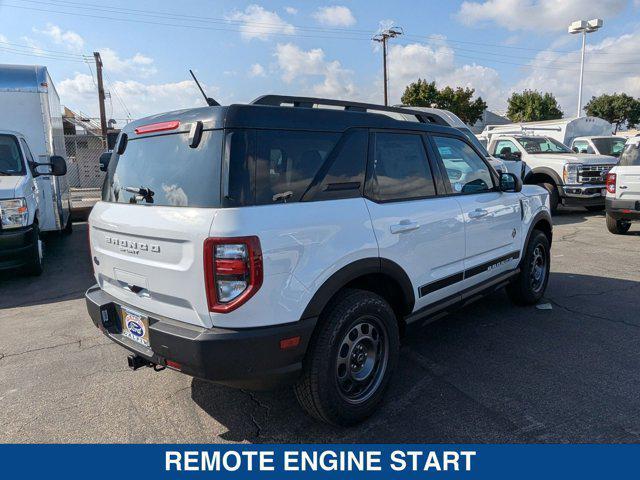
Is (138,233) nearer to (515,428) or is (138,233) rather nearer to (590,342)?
(515,428)

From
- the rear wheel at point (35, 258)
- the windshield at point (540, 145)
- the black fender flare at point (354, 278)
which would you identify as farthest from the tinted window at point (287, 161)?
the windshield at point (540, 145)

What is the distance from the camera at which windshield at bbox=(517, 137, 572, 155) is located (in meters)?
12.7

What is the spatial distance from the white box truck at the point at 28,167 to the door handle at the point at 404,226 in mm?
5457

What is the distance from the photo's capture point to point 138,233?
270 cm

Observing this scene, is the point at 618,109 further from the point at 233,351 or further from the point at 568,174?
the point at 233,351

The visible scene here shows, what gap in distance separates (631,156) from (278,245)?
854 cm

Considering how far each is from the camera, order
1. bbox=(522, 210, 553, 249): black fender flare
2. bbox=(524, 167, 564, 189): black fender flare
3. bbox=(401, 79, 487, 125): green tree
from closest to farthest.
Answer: bbox=(522, 210, 553, 249): black fender flare, bbox=(524, 167, 564, 189): black fender flare, bbox=(401, 79, 487, 125): green tree

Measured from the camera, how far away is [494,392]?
10.7ft

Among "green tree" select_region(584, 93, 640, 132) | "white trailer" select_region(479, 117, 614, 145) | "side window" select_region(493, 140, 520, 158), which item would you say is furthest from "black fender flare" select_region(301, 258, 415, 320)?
"green tree" select_region(584, 93, 640, 132)

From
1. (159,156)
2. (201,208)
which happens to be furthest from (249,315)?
(159,156)

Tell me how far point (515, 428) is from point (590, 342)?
171cm

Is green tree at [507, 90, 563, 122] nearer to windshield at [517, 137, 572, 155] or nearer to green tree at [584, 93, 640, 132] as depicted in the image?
green tree at [584, 93, 640, 132]

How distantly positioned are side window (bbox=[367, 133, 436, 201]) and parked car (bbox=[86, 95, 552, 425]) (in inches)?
0.5

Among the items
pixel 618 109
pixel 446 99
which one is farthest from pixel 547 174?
pixel 618 109
